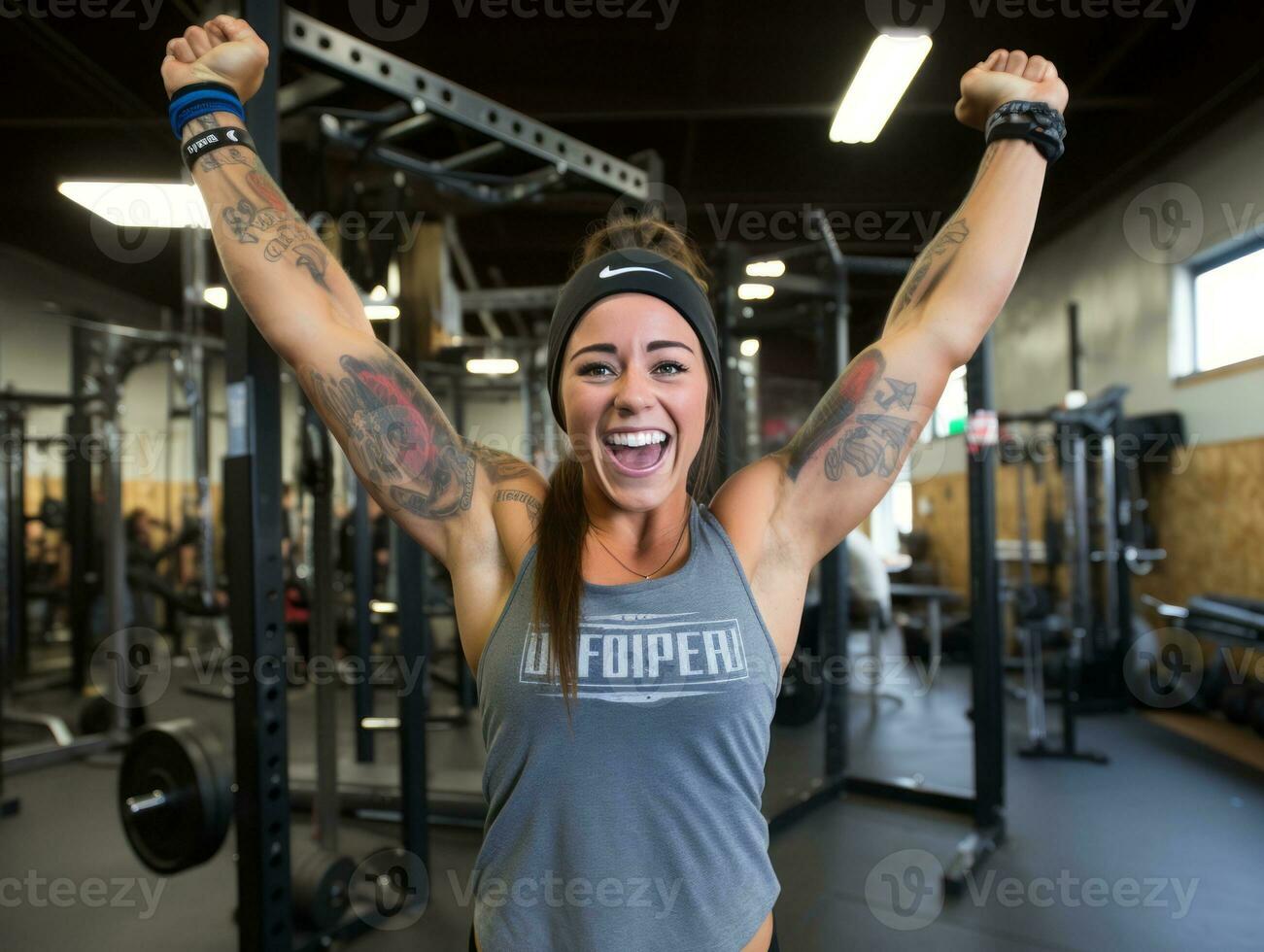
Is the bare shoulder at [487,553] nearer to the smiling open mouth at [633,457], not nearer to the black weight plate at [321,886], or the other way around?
the smiling open mouth at [633,457]

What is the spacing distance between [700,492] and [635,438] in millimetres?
250

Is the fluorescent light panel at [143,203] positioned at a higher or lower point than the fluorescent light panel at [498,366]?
higher

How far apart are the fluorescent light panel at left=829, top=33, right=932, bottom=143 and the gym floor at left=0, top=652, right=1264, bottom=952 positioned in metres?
2.31

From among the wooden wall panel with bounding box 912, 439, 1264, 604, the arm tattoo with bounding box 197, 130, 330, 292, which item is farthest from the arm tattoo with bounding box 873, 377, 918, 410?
the wooden wall panel with bounding box 912, 439, 1264, 604

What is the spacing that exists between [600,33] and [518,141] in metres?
1.68

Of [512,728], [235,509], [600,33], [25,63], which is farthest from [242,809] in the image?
[25,63]

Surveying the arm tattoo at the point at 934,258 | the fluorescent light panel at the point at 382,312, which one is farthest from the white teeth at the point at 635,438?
the fluorescent light panel at the point at 382,312

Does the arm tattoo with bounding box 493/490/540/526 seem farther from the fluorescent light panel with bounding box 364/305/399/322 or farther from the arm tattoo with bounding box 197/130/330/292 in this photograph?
the fluorescent light panel with bounding box 364/305/399/322

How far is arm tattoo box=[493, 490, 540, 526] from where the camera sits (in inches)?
35.8

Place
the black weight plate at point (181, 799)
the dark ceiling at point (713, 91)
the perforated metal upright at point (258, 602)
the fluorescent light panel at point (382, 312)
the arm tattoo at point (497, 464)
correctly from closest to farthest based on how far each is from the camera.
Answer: the arm tattoo at point (497, 464) → the perforated metal upright at point (258, 602) → the black weight plate at point (181, 799) → the fluorescent light panel at point (382, 312) → the dark ceiling at point (713, 91)

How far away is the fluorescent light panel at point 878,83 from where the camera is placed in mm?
2107

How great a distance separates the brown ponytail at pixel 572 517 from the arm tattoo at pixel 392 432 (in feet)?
0.37

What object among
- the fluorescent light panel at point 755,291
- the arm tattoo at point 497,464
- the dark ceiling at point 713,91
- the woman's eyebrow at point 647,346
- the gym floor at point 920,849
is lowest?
the gym floor at point 920,849

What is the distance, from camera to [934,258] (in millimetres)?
955
